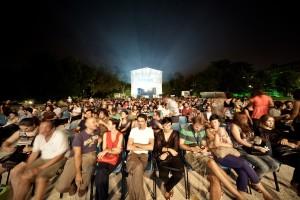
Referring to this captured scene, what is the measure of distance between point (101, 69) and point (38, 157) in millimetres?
65739

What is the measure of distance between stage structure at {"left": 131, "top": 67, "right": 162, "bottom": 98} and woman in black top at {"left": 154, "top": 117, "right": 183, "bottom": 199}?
8122 cm

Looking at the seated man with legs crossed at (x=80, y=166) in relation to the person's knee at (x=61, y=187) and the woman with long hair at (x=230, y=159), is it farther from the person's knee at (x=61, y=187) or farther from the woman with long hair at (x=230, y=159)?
the woman with long hair at (x=230, y=159)

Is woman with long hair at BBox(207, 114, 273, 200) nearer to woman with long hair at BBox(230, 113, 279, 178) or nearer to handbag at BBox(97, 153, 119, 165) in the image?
woman with long hair at BBox(230, 113, 279, 178)

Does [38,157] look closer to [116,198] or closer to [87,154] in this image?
[87,154]

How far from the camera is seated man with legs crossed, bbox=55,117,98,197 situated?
4.04m

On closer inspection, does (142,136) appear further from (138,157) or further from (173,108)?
(173,108)

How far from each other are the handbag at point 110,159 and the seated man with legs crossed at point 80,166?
0.20 metres

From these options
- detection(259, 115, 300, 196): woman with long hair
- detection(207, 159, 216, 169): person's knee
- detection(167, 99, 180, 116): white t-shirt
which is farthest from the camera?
detection(167, 99, 180, 116): white t-shirt

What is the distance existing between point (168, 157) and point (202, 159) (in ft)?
2.26

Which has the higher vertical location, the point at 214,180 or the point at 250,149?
the point at 250,149

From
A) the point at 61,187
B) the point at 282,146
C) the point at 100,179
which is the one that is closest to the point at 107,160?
the point at 100,179

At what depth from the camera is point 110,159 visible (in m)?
4.35

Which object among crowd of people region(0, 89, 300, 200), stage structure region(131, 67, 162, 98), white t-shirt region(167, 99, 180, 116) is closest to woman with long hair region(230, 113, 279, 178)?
crowd of people region(0, 89, 300, 200)

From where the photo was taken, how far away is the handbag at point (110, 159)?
169 inches
